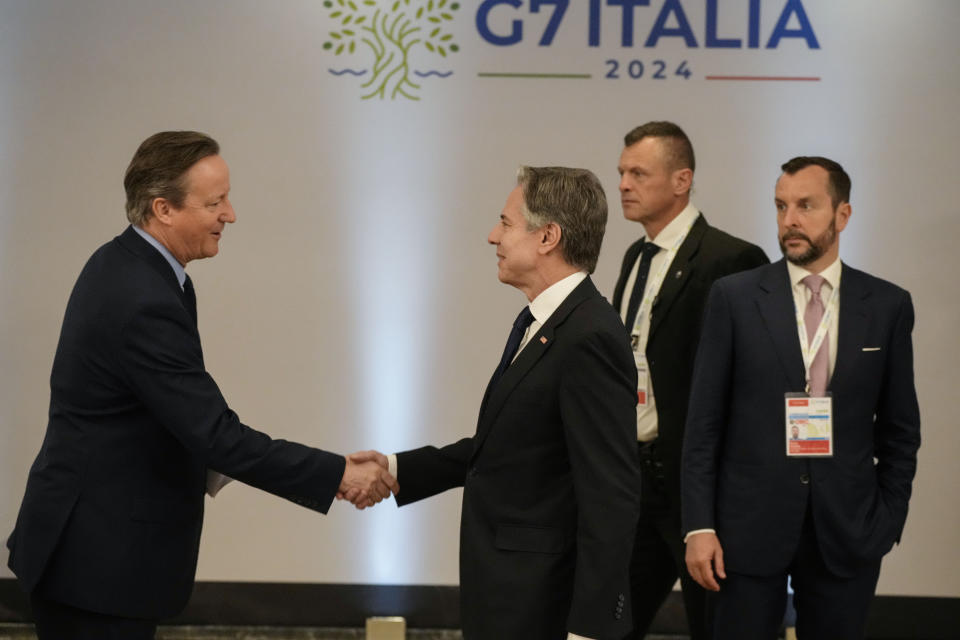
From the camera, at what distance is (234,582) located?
4809 mm

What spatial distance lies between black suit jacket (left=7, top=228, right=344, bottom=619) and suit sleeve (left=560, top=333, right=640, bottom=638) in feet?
2.88

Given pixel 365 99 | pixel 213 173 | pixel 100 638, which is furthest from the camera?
pixel 365 99

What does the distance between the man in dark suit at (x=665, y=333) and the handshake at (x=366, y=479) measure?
90 cm

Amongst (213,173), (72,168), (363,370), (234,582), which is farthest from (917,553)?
(72,168)

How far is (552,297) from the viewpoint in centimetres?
236

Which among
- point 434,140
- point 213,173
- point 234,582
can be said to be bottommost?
point 234,582

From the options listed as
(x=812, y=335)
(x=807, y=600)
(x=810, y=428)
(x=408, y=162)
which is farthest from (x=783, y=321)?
(x=408, y=162)

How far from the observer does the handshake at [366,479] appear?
9.56ft

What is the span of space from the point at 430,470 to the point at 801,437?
0.96 metres

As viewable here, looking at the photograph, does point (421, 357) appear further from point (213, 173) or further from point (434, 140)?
point (213, 173)

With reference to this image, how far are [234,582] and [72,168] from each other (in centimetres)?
185

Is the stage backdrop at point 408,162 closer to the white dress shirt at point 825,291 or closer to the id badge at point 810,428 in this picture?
the white dress shirt at point 825,291

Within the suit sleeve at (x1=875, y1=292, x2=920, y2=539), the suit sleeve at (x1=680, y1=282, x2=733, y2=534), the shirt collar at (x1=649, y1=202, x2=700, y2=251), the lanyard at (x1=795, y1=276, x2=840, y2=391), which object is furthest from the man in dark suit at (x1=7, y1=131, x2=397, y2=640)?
the suit sleeve at (x1=875, y1=292, x2=920, y2=539)

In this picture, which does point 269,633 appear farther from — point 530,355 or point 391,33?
point 530,355
